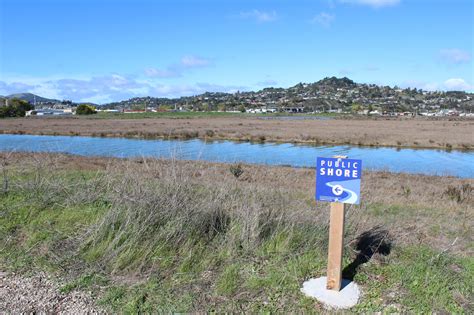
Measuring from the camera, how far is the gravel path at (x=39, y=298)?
159 inches

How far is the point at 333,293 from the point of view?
4.30 metres

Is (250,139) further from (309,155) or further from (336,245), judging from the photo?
(336,245)

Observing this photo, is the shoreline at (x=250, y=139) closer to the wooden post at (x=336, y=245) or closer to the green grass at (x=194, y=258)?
the green grass at (x=194, y=258)

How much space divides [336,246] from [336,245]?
1 centimetres

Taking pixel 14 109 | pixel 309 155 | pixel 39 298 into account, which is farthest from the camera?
pixel 14 109

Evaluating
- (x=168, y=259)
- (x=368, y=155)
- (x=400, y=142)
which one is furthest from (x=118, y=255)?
(x=400, y=142)

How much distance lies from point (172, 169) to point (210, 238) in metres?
1.48

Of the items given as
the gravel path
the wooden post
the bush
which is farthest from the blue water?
the bush

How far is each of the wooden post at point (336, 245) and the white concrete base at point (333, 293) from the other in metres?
0.08

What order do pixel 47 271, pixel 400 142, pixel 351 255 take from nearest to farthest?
1. pixel 47 271
2. pixel 351 255
3. pixel 400 142

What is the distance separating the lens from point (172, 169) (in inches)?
255

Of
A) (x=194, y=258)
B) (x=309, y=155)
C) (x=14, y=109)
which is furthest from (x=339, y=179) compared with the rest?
(x=14, y=109)

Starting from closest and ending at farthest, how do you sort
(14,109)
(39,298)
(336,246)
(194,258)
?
(39,298), (336,246), (194,258), (14,109)

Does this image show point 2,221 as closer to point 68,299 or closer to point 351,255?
point 68,299
